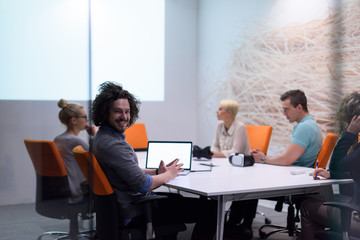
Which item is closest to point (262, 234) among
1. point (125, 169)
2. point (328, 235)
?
point (328, 235)

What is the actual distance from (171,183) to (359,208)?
3.64 feet

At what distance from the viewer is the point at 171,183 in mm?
2686

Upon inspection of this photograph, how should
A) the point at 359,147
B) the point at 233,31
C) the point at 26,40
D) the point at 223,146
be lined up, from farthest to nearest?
the point at 233,31, the point at 223,146, the point at 359,147, the point at 26,40

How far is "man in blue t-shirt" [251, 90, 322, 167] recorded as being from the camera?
348cm

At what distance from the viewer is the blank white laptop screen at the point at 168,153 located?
321 cm

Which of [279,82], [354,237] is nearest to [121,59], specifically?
[279,82]

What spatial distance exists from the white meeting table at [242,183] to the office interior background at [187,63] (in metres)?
0.97

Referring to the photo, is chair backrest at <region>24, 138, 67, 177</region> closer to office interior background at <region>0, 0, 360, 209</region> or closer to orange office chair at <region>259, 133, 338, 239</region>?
office interior background at <region>0, 0, 360, 209</region>

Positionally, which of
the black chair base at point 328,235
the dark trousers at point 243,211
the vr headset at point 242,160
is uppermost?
the vr headset at point 242,160

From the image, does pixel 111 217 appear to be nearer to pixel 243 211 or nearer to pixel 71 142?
pixel 71 142

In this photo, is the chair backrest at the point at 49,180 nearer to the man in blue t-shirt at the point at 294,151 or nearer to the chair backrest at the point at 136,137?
the man in blue t-shirt at the point at 294,151

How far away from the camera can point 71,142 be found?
1325mm

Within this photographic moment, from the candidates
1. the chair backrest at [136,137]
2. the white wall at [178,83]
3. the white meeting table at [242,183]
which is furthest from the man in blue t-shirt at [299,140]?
the white wall at [178,83]

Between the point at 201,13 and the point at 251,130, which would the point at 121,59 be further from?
the point at 251,130
